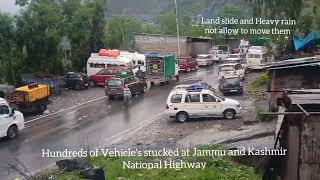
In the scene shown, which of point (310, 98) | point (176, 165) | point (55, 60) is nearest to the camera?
point (310, 98)

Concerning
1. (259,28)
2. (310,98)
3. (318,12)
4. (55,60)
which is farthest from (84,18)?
(310,98)

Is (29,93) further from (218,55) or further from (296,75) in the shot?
(218,55)

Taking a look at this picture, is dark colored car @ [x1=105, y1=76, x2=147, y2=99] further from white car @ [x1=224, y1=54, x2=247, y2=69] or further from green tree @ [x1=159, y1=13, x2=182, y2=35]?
green tree @ [x1=159, y1=13, x2=182, y2=35]

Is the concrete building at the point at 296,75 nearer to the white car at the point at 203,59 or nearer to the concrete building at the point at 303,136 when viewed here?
the concrete building at the point at 303,136

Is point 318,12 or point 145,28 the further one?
point 145,28

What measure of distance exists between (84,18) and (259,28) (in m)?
13.4

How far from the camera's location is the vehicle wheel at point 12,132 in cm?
2061

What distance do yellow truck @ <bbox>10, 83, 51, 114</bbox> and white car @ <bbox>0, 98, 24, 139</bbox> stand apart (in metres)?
3.64

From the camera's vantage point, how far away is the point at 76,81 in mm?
33938

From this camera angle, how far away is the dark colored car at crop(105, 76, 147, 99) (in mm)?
29312

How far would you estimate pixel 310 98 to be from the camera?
39.8ft

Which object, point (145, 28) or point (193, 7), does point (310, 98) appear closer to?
point (145, 28)

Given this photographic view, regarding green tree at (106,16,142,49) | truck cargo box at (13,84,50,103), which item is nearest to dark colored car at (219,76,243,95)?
truck cargo box at (13,84,50,103)

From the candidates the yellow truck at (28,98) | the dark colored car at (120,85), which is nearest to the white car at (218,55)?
the dark colored car at (120,85)
